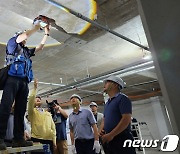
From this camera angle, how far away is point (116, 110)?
6.30 ft

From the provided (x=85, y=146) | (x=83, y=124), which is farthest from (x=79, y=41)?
(x=85, y=146)

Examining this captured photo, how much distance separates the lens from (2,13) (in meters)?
2.58

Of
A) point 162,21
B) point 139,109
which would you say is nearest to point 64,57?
point 162,21

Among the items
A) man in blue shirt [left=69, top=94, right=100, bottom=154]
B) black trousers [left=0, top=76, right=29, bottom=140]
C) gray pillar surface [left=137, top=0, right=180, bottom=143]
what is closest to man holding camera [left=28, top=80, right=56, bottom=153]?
man in blue shirt [left=69, top=94, right=100, bottom=154]

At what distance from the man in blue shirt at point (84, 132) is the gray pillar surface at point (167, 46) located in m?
2.08

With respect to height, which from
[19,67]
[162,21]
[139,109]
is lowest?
[162,21]

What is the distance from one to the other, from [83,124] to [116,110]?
3.30ft

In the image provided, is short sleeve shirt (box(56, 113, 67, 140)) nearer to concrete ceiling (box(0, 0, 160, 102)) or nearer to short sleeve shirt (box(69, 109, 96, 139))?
short sleeve shirt (box(69, 109, 96, 139))

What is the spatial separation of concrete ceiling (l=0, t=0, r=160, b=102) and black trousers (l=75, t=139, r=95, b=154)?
1723mm

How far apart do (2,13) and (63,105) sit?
656cm

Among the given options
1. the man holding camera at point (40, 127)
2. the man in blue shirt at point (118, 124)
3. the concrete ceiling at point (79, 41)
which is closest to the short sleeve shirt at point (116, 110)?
A: the man in blue shirt at point (118, 124)

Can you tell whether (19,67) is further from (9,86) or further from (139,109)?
(139,109)

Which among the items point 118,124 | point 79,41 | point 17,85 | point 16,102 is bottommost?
point 118,124

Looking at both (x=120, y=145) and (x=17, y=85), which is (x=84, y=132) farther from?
(x=17, y=85)
